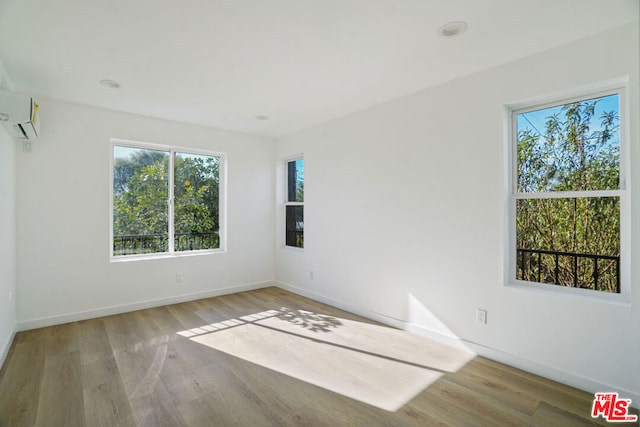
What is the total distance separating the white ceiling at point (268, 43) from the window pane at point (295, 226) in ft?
6.64

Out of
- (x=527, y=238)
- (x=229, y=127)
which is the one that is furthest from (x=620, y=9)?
(x=229, y=127)

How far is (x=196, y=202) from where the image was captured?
461 cm

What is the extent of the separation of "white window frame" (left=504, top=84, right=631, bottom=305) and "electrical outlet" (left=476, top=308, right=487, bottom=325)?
0.33 m

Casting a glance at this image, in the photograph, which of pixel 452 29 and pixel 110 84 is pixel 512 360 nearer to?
pixel 452 29

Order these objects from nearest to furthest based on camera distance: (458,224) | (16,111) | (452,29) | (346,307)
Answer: (452,29) < (16,111) < (458,224) < (346,307)

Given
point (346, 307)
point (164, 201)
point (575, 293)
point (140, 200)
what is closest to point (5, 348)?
point (140, 200)

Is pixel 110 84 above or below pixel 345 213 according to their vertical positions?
above

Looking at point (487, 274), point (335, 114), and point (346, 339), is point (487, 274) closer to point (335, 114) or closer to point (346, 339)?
point (346, 339)

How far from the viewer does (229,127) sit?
4621mm

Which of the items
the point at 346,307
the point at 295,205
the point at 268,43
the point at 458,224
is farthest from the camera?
the point at 295,205

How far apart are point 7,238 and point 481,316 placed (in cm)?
433

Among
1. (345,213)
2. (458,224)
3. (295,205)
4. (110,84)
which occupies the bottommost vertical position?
(458,224)

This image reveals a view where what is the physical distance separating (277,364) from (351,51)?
261 centimetres

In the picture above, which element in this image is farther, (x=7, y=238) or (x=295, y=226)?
(x=295, y=226)
